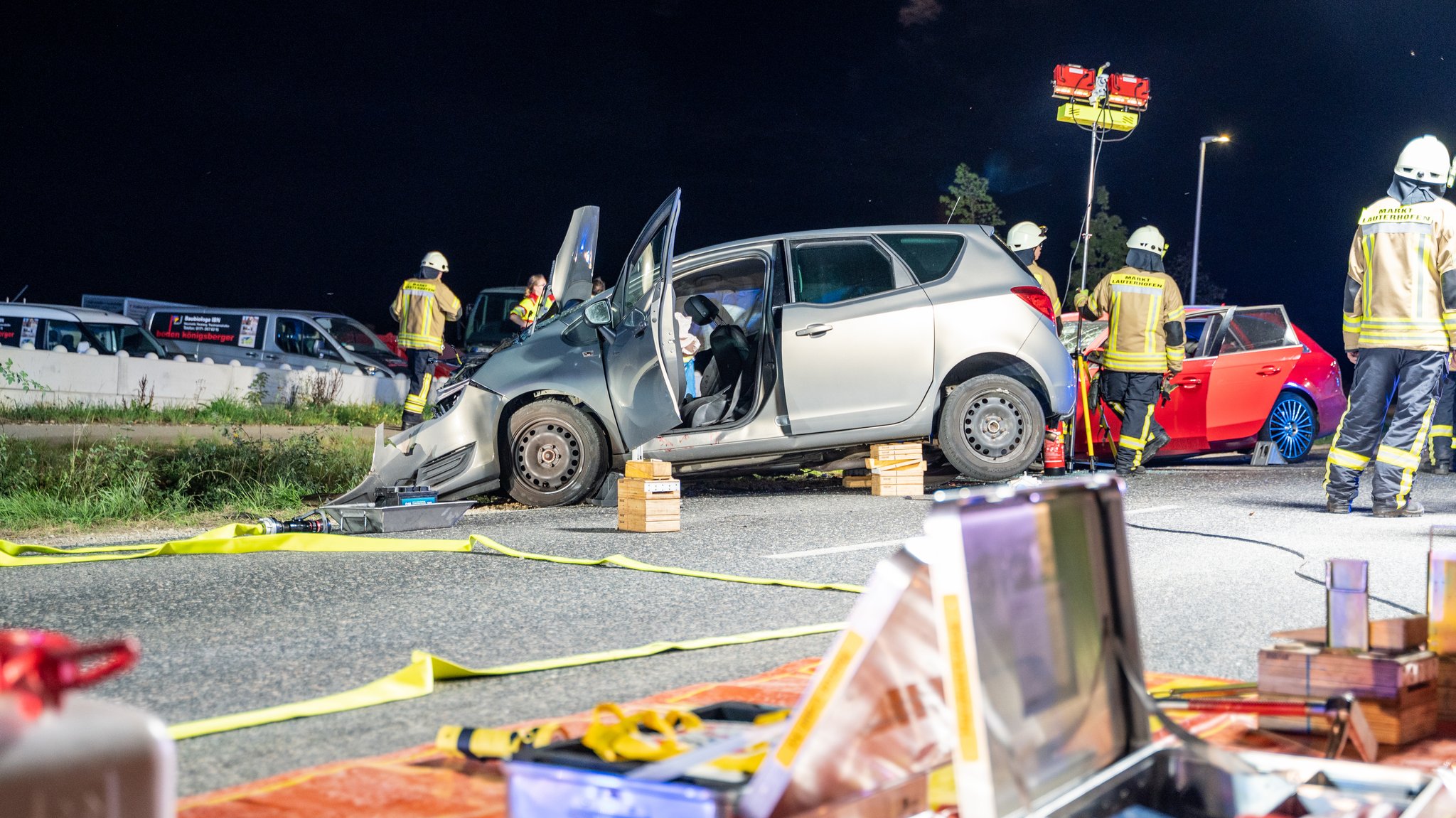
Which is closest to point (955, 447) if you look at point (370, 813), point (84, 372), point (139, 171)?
point (370, 813)

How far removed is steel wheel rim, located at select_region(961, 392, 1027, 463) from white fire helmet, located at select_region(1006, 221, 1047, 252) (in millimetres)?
4156

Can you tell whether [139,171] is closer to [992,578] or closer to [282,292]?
[282,292]

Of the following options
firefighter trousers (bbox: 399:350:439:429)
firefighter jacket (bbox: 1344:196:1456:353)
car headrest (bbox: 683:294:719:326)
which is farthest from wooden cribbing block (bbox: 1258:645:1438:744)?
firefighter trousers (bbox: 399:350:439:429)

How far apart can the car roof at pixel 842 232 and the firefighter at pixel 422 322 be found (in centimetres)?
518

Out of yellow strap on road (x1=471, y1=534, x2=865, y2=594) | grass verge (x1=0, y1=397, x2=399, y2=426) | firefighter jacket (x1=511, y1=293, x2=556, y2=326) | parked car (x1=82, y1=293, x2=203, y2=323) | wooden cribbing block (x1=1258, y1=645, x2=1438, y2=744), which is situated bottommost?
yellow strap on road (x1=471, y1=534, x2=865, y2=594)

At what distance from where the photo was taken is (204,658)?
154 inches

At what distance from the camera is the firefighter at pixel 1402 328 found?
24.3ft

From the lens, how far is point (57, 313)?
58.0 feet

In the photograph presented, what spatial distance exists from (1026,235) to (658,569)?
8.21 metres

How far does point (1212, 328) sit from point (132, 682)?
32.6ft

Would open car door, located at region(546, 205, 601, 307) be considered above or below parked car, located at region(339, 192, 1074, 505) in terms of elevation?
above

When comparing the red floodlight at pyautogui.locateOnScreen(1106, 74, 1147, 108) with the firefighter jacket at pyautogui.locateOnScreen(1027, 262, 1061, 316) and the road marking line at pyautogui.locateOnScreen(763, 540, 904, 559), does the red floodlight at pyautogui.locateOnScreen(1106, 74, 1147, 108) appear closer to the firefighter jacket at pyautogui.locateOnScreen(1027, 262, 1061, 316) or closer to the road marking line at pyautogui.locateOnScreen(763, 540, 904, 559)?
the firefighter jacket at pyautogui.locateOnScreen(1027, 262, 1061, 316)

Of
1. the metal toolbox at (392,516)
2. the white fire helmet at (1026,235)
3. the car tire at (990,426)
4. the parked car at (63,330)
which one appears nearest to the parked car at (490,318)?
the parked car at (63,330)

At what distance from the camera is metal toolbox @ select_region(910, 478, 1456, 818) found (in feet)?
5.60
